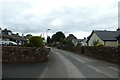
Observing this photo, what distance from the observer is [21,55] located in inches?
789

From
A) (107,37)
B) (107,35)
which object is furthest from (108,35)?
(107,37)

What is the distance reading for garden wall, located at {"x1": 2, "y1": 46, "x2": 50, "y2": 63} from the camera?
1962 cm

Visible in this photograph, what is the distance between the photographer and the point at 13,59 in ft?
64.6

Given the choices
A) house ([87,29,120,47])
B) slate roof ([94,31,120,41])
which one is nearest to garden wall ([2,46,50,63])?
house ([87,29,120,47])

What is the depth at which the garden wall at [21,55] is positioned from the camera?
19625mm

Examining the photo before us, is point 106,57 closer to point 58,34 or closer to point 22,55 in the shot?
point 22,55

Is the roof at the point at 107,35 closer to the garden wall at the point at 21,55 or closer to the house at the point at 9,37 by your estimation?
the house at the point at 9,37

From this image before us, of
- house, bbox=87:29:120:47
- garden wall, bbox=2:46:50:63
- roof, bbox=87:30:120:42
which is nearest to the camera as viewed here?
garden wall, bbox=2:46:50:63

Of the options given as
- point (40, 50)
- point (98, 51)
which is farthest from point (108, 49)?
point (40, 50)

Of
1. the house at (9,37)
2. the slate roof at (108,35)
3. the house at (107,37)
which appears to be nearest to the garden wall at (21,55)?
the house at (107,37)

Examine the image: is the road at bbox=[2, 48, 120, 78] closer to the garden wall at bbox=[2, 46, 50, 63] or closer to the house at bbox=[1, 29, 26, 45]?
the garden wall at bbox=[2, 46, 50, 63]

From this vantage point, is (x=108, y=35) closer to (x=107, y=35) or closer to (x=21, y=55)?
(x=107, y=35)

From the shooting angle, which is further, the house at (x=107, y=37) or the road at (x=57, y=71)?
the house at (x=107, y=37)

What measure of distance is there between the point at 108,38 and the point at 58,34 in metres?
84.1
